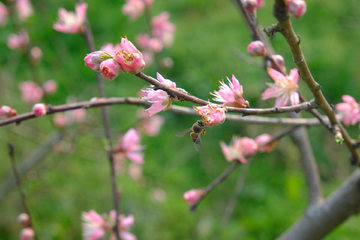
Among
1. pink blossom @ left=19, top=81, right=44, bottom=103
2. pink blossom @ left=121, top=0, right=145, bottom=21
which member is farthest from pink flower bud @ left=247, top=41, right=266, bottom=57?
pink blossom @ left=19, top=81, right=44, bottom=103

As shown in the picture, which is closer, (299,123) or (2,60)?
(299,123)

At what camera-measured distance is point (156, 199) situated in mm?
2492

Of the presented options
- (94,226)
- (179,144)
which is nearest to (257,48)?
(94,226)

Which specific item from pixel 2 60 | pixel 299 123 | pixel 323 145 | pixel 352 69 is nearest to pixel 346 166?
pixel 323 145

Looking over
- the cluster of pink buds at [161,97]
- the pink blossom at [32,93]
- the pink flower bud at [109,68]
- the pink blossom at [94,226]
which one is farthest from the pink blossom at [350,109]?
the pink blossom at [32,93]

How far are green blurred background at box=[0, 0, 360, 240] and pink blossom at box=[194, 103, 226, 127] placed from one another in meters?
0.97

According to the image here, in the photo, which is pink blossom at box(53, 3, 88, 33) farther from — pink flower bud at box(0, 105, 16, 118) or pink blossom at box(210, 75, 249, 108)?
pink blossom at box(210, 75, 249, 108)

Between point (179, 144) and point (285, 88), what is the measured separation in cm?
228

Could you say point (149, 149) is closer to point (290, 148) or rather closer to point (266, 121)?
point (290, 148)

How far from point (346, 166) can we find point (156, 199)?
1774 millimetres

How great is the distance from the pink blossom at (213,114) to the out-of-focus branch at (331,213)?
2.47ft

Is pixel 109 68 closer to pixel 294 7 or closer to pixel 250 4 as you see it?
pixel 294 7

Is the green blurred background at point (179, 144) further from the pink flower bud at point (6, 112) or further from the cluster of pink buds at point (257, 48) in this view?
the pink flower bud at point (6, 112)

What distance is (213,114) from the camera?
684mm
